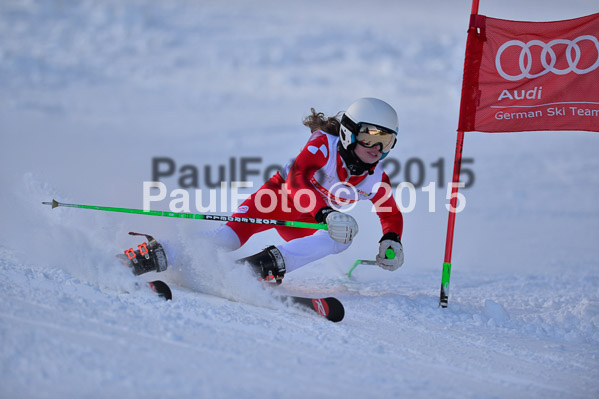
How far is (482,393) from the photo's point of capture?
200cm

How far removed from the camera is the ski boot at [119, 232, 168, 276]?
11.2 feet

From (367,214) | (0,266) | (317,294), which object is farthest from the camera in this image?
(367,214)

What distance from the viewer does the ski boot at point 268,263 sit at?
11.7 ft

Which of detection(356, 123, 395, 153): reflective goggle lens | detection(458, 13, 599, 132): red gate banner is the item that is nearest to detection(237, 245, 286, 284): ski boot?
detection(356, 123, 395, 153): reflective goggle lens

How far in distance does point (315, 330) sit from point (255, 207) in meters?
1.73

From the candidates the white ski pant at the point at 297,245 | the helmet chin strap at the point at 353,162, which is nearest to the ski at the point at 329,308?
the white ski pant at the point at 297,245

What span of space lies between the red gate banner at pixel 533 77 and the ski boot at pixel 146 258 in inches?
81.4

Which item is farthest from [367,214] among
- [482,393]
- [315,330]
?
[482,393]

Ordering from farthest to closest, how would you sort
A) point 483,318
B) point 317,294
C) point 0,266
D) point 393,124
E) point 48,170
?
point 48,170
point 317,294
point 393,124
point 483,318
point 0,266

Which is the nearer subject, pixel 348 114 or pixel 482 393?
pixel 482 393

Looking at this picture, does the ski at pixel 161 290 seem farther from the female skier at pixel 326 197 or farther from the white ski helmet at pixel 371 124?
the white ski helmet at pixel 371 124

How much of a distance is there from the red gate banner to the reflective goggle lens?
505mm

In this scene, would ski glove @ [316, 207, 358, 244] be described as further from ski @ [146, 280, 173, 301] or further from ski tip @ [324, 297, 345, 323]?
ski @ [146, 280, 173, 301]

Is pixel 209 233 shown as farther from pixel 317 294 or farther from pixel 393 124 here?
pixel 393 124
